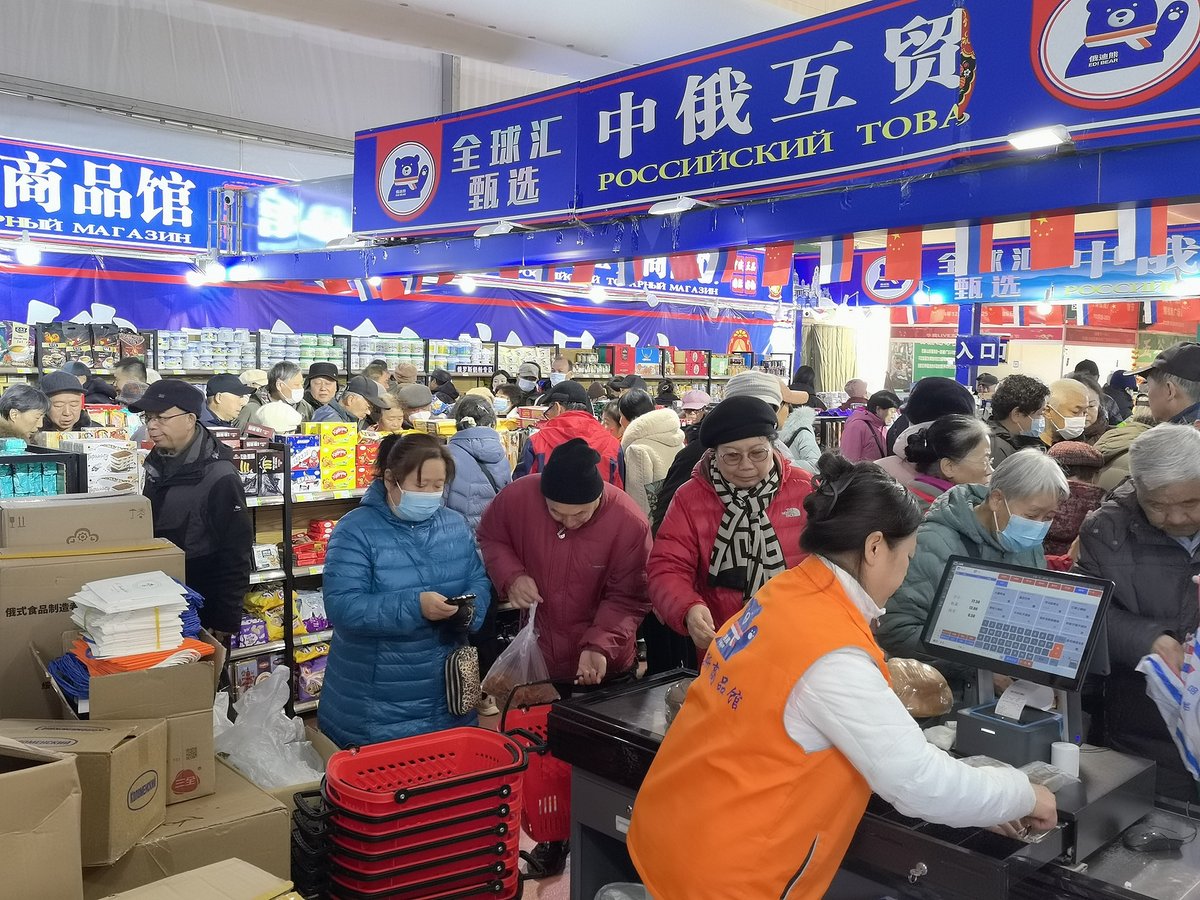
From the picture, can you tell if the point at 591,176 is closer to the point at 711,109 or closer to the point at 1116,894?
the point at 711,109

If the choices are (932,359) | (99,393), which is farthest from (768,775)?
(932,359)

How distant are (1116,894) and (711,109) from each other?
4300mm

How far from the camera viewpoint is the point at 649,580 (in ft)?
10.6

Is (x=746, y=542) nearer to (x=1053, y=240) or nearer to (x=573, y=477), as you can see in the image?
(x=573, y=477)

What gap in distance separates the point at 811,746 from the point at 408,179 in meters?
6.20

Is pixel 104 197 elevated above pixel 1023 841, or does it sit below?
above

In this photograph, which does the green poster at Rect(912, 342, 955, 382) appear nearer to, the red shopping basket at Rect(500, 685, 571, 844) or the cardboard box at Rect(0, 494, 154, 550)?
the red shopping basket at Rect(500, 685, 571, 844)

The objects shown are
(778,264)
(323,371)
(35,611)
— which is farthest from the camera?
(323,371)

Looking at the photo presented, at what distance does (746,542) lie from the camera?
3168mm

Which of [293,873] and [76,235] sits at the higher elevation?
[76,235]

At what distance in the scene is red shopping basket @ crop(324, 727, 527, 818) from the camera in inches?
101

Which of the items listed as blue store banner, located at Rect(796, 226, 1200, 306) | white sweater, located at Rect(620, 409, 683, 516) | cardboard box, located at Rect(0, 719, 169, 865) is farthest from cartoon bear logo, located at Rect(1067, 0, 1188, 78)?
blue store banner, located at Rect(796, 226, 1200, 306)

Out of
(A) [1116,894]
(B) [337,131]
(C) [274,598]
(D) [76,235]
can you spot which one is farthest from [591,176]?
(B) [337,131]

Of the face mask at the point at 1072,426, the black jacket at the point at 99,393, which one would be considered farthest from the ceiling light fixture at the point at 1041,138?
the black jacket at the point at 99,393
